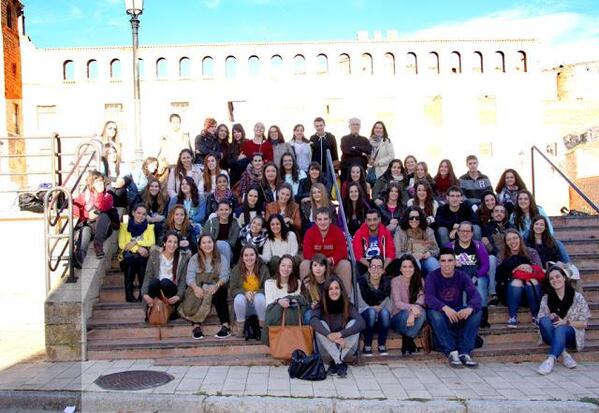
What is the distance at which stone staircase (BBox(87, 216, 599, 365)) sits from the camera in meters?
7.34

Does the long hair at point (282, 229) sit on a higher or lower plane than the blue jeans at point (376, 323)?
higher

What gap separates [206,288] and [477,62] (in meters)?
39.8

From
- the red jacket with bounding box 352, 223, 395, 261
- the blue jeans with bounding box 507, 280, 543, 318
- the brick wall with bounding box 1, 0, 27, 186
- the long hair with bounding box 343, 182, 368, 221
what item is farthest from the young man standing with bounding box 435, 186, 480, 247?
the brick wall with bounding box 1, 0, 27, 186

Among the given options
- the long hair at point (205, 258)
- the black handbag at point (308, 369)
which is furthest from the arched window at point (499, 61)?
the black handbag at point (308, 369)

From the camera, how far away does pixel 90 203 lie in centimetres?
857

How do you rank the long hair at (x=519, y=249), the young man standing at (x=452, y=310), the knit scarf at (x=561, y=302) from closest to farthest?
1. the young man standing at (x=452, y=310)
2. the knit scarf at (x=561, y=302)
3. the long hair at (x=519, y=249)

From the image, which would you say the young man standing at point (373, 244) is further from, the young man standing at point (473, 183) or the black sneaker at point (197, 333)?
the young man standing at point (473, 183)

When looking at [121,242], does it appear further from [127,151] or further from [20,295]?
[127,151]

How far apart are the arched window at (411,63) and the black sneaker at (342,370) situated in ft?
123

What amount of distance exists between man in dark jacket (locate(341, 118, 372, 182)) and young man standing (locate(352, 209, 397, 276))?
2690 millimetres

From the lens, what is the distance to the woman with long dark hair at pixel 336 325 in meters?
6.88

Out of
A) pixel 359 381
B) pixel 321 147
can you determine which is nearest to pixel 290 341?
pixel 359 381

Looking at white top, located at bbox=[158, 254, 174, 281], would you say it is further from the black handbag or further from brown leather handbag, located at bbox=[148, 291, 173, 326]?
the black handbag

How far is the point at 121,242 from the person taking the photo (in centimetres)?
839
